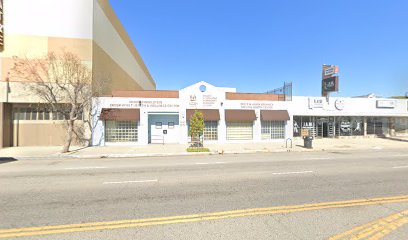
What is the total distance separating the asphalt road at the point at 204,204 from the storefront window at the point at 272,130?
13404 millimetres

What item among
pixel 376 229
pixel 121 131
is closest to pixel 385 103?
pixel 376 229

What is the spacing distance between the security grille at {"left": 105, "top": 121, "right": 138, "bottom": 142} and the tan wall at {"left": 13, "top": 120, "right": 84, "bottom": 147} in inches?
114

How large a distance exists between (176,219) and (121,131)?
1675 centimetres

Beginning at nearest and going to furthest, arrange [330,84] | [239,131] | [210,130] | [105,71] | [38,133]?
[38,133] < [210,130] < [105,71] < [239,131] < [330,84]

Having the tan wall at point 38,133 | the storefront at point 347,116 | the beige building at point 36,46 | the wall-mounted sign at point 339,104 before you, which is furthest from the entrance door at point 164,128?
the wall-mounted sign at point 339,104

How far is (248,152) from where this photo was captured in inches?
627

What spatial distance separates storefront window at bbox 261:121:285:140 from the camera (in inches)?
877

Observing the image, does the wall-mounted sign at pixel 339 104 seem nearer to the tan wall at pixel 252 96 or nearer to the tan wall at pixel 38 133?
the tan wall at pixel 252 96

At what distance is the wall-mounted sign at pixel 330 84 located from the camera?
24.0 metres

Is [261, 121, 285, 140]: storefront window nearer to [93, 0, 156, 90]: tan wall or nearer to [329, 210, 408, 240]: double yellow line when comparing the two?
[329, 210, 408, 240]: double yellow line

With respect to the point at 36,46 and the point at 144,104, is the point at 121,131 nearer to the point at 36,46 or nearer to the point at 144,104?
the point at 144,104

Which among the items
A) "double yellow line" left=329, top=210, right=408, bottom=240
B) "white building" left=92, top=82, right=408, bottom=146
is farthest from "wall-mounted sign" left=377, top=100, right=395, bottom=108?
"double yellow line" left=329, top=210, right=408, bottom=240

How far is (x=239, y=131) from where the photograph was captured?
2172 cm

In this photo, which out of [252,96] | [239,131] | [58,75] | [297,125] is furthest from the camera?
[297,125]
